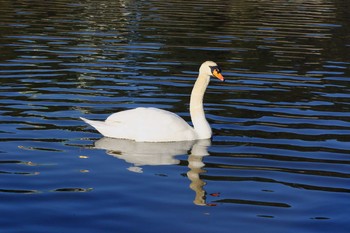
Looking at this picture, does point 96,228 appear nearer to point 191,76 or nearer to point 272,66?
point 191,76

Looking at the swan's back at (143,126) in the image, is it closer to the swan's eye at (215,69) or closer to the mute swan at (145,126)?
the mute swan at (145,126)

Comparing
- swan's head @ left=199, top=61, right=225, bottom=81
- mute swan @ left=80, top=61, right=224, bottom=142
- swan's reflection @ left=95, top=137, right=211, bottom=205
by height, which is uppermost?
swan's head @ left=199, top=61, right=225, bottom=81

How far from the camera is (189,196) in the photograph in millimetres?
11680

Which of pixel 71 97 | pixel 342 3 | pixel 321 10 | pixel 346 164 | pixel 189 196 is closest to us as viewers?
pixel 189 196

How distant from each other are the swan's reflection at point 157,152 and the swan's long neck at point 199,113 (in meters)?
0.17

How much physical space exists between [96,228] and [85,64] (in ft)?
45.4

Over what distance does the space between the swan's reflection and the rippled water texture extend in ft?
0.12

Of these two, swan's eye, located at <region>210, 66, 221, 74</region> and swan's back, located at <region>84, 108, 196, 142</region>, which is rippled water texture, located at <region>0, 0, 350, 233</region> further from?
swan's eye, located at <region>210, 66, 221, 74</region>

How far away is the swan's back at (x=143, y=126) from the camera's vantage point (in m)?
14.6

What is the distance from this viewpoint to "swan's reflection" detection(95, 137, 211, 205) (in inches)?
523

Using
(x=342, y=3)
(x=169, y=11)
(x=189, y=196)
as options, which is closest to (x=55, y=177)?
(x=189, y=196)

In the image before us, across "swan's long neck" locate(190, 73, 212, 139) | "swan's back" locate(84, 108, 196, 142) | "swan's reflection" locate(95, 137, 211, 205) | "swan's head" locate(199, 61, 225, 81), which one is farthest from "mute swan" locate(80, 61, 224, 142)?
"swan's head" locate(199, 61, 225, 81)

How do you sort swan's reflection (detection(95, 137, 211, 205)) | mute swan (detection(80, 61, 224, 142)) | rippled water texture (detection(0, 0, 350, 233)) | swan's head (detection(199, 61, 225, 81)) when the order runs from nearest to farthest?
rippled water texture (detection(0, 0, 350, 233)) < swan's reflection (detection(95, 137, 211, 205)) < mute swan (detection(80, 61, 224, 142)) < swan's head (detection(199, 61, 225, 81))

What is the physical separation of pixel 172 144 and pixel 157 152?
0.69 metres
